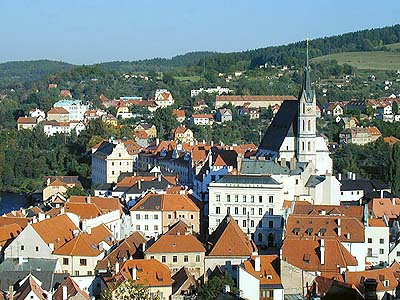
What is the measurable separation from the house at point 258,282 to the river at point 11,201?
27477 millimetres

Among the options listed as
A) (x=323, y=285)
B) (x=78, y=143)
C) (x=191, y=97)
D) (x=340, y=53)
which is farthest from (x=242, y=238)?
(x=340, y=53)

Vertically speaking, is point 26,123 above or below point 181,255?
above

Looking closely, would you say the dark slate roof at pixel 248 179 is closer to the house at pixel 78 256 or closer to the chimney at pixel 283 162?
the chimney at pixel 283 162

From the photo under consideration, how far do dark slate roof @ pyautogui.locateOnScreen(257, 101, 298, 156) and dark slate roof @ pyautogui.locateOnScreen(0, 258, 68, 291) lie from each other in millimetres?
18312

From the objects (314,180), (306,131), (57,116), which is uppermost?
(306,131)

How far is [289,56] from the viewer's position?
136m

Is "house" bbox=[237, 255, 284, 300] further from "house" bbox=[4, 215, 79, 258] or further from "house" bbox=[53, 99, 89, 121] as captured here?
"house" bbox=[53, 99, 89, 121]

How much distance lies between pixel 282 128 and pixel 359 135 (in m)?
31.6

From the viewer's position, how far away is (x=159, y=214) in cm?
3509

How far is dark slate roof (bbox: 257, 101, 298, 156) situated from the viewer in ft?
133

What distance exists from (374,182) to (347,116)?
123 feet

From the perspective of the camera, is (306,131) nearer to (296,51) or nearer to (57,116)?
(57,116)

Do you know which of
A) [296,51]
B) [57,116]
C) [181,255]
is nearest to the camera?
[181,255]

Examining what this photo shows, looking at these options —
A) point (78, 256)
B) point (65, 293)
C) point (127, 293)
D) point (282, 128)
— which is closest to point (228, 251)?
point (78, 256)
